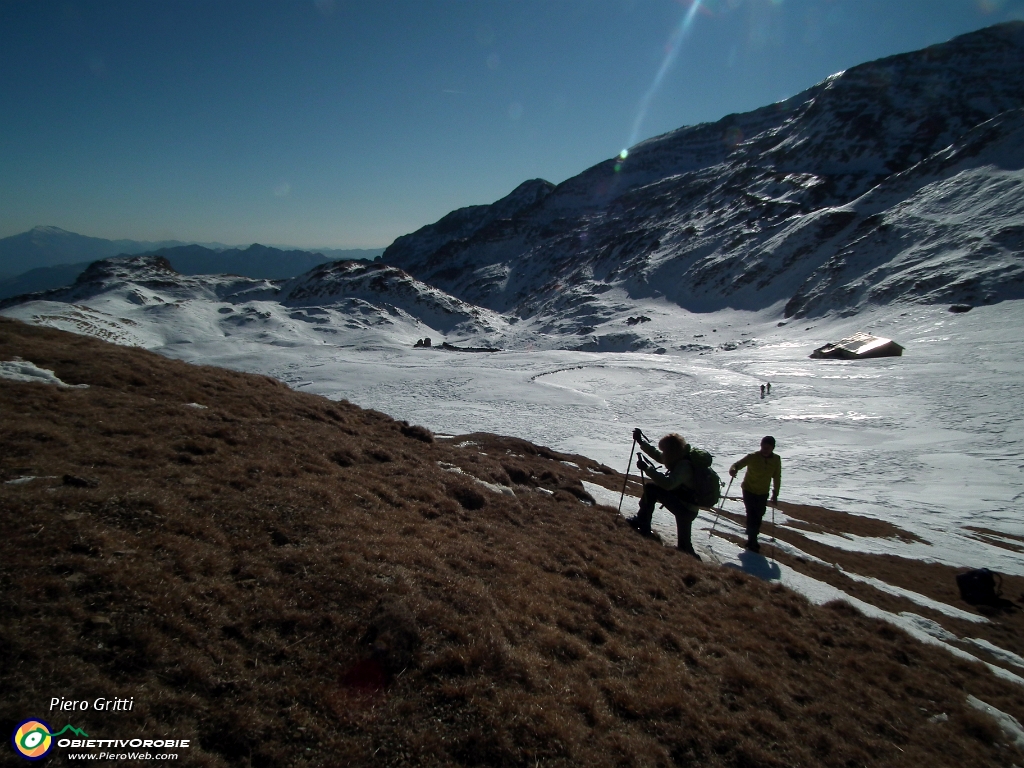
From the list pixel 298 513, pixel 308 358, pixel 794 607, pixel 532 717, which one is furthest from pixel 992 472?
pixel 308 358

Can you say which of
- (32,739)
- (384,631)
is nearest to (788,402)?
(384,631)

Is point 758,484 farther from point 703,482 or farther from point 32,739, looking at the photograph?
point 32,739

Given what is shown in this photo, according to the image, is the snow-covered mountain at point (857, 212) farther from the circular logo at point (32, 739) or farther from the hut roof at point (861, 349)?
the circular logo at point (32, 739)

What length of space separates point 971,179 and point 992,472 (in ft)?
392

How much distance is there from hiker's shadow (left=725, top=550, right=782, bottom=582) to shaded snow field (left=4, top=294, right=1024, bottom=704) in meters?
0.07

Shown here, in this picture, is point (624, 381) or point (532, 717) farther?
point (624, 381)

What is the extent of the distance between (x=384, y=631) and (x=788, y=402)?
47.9 meters

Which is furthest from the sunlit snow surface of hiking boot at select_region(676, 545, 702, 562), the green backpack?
the green backpack

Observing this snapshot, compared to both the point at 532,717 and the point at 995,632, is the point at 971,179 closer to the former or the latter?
the point at 995,632

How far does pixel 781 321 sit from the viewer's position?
9944cm

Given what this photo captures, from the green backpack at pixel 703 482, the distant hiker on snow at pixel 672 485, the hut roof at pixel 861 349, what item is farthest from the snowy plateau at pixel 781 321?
the green backpack at pixel 703 482

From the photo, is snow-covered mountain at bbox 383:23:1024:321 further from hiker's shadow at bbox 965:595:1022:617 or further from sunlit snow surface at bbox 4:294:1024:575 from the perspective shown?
hiker's shadow at bbox 965:595:1022:617

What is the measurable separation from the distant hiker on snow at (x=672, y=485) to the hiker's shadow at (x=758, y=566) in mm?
1321

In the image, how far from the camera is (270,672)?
5152 mm
